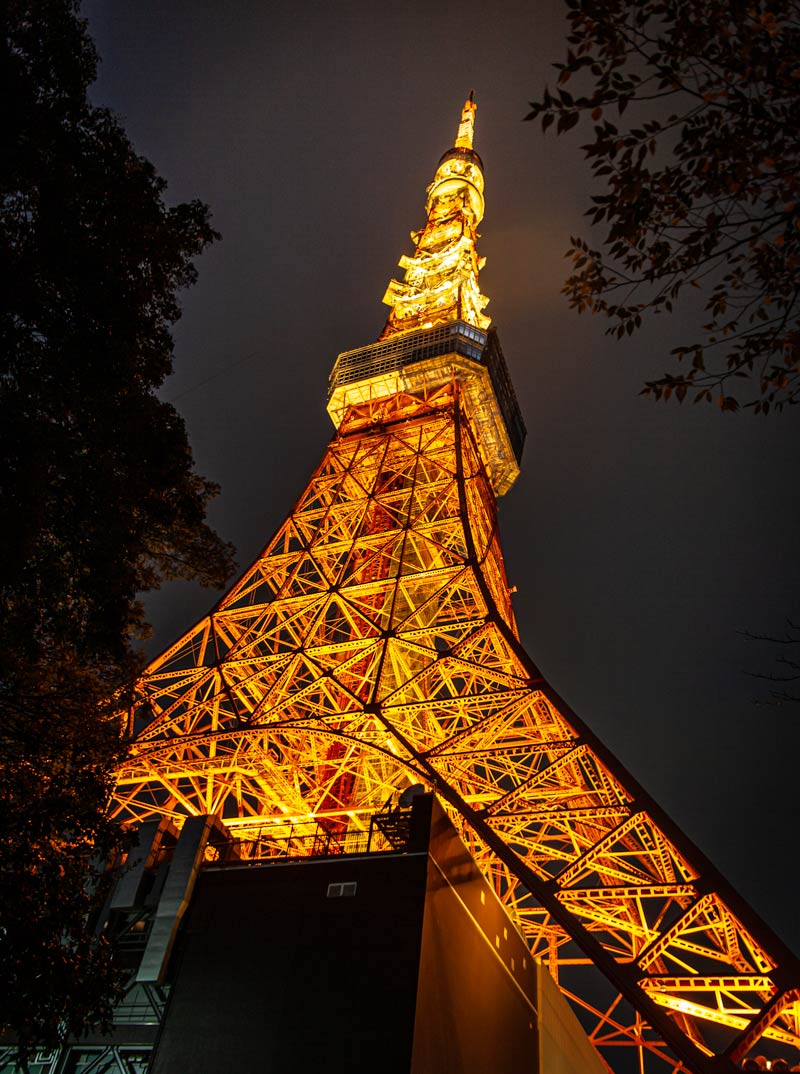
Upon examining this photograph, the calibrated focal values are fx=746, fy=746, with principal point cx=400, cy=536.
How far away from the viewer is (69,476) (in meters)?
6.26

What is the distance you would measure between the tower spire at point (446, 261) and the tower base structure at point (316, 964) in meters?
19.3

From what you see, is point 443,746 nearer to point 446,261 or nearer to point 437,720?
point 437,720

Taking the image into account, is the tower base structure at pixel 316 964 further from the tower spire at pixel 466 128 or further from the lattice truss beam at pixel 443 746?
the tower spire at pixel 466 128

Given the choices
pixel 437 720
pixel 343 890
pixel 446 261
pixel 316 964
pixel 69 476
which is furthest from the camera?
pixel 446 261

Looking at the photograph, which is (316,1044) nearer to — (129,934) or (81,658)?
(129,934)

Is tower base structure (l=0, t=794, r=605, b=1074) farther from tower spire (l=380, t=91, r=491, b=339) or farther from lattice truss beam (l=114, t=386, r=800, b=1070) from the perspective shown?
tower spire (l=380, t=91, r=491, b=339)

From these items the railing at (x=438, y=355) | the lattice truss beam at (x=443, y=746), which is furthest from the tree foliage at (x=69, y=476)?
the railing at (x=438, y=355)

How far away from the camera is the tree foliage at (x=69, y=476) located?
547cm

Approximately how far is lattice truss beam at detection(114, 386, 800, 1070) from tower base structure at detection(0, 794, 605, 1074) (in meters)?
1.21

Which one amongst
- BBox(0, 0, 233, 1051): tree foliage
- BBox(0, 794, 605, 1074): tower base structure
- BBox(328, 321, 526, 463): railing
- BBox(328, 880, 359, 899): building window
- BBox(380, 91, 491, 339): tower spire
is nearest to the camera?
BBox(0, 0, 233, 1051): tree foliage

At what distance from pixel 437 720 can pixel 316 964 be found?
8.36 meters

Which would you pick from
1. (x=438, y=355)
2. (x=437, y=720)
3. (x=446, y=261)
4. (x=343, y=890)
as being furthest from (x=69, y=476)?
(x=446, y=261)

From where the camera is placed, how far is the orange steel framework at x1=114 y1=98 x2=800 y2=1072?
339 inches

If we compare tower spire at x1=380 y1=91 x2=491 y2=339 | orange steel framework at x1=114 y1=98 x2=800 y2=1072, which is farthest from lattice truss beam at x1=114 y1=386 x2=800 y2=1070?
tower spire at x1=380 y1=91 x2=491 y2=339
